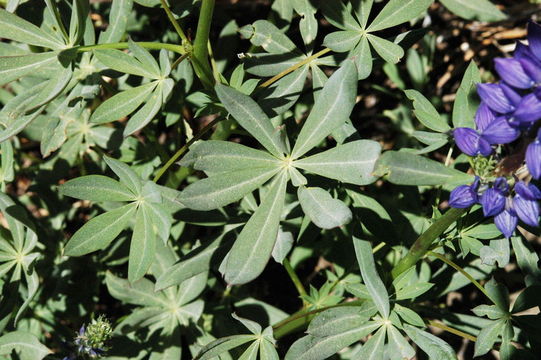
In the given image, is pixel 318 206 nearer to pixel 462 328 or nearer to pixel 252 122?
pixel 252 122

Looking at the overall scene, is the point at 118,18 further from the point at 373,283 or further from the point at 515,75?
the point at 515,75

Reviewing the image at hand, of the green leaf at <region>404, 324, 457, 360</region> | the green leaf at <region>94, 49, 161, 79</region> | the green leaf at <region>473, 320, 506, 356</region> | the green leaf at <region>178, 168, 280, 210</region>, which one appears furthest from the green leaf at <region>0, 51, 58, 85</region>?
the green leaf at <region>473, 320, 506, 356</region>

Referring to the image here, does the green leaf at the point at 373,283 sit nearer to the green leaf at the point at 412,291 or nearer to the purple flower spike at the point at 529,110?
the green leaf at the point at 412,291

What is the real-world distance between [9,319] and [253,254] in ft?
3.99

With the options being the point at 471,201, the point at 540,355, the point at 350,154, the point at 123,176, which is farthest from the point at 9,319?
the point at 540,355

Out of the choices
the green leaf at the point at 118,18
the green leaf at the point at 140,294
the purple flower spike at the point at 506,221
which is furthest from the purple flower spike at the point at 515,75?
the green leaf at the point at 140,294

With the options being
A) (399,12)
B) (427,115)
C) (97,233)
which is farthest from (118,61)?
(427,115)

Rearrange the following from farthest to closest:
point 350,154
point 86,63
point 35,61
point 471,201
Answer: point 86,63 → point 35,61 → point 350,154 → point 471,201

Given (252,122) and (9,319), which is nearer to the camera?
(252,122)

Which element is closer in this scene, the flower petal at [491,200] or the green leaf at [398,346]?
the flower petal at [491,200]

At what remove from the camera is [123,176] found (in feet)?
7.01

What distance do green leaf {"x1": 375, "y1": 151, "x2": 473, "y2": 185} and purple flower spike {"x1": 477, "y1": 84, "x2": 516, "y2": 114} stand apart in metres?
0.22

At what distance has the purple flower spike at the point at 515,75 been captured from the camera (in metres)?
1.48

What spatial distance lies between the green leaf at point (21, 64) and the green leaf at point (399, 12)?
125 cm
